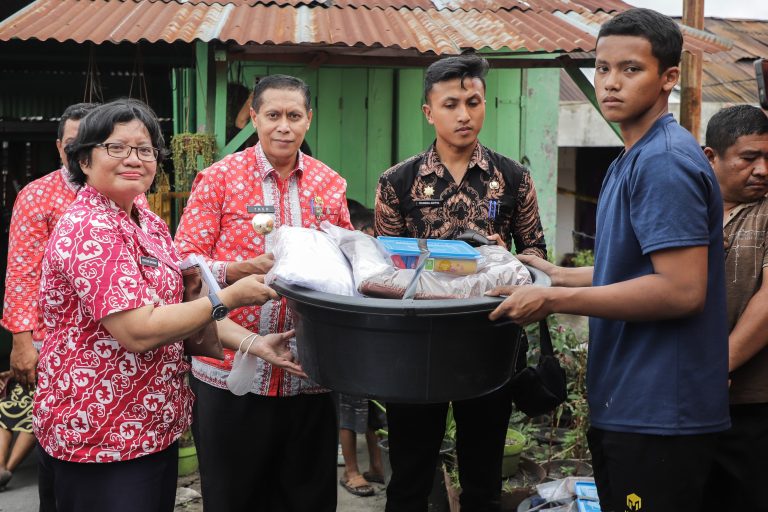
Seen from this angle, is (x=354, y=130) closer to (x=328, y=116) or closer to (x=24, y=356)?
(x=328, y=116)

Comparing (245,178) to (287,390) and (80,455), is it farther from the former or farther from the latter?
(80,455)

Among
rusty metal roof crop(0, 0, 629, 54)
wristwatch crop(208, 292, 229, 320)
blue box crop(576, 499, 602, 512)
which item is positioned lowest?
blue box crop(576, 499, 602, 512)

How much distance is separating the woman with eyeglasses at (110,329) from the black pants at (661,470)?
1.09 m

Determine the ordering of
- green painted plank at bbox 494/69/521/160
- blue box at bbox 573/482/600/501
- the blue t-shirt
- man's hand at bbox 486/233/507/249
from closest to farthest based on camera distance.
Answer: the blue t-shirt, man's hand at bbox 486/233/507/249, blue box at bbox 573/482/600/501, green painted plank at bbox 494/69/521/160

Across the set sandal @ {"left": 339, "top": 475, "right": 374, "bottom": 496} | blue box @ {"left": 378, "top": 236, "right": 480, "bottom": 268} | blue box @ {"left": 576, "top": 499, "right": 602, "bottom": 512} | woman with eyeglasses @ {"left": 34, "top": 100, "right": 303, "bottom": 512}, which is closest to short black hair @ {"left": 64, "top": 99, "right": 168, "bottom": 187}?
woman with eyeglasses @ {"left": 34, "top": 100, "right": 303, "bottom": 512}

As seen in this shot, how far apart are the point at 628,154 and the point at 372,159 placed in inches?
171

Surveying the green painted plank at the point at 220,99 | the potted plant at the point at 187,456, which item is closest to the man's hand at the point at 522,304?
the potted plant at the point at 187,456

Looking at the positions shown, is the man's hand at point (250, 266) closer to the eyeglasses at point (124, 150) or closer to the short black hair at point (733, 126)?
the eyeglasses at point (124, 150)

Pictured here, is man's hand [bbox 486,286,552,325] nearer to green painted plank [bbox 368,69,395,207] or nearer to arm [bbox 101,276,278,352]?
arm [bbox 101,276,278,352]

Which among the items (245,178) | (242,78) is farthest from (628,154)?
(242,78)

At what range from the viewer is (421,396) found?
1.93 metres

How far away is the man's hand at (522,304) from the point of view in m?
1.89

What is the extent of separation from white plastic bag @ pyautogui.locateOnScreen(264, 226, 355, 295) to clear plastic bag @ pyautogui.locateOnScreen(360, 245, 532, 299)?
85 mm

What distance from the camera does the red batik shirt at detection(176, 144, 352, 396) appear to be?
8.84 ft
